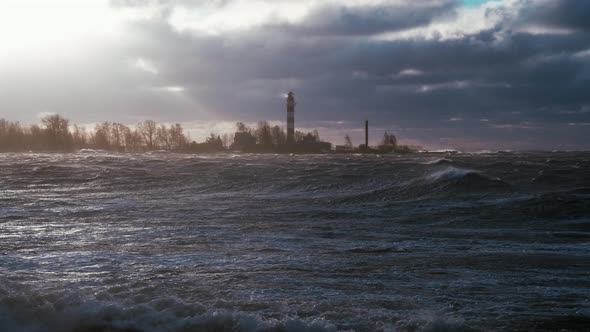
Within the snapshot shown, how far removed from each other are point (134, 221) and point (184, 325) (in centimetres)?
742

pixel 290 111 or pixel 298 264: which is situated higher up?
pixel 290 111

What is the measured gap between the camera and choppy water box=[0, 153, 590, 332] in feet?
16.9

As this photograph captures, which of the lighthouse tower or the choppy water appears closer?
the choppy water

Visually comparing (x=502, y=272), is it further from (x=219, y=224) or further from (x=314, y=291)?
(x=219, y=224)

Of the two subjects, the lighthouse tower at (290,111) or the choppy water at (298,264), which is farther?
the lighthouse tower at (290,111)

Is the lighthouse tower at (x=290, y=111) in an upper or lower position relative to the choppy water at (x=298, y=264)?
upper

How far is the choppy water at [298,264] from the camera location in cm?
515

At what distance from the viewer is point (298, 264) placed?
24.1ft

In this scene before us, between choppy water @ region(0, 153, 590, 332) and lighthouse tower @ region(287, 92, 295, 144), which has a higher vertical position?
lighthouse tower @ region(287, 92, 295, 144)

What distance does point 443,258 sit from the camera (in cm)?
788

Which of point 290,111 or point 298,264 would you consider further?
point 290,111

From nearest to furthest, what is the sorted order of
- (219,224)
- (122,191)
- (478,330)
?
(478,330), (219,224), (122,191)

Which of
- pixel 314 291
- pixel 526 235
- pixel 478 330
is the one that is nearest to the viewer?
pixel 478 330

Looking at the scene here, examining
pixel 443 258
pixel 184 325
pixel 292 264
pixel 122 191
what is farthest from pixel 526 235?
pixel 122 191
